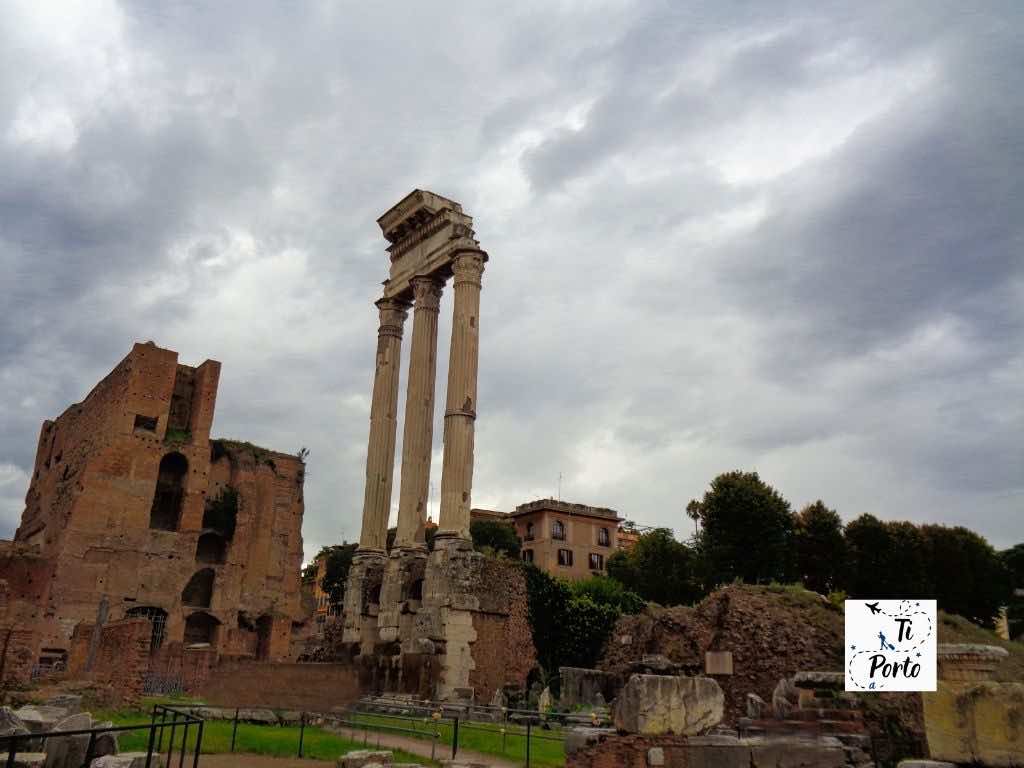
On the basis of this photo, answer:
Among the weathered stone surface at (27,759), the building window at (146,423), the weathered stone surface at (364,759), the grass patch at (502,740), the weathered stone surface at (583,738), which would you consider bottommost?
the grass patch at (502,740)

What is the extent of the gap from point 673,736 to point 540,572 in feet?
52.7

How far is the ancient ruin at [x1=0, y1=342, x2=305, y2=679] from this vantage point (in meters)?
34.0

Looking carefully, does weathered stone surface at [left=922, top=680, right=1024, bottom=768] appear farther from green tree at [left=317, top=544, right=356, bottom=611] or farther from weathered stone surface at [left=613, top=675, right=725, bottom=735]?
green tree at [left=317, top=544, right=356, bottom=611]

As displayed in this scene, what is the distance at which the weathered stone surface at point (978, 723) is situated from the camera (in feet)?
22.9

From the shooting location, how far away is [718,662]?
18422 millimetres

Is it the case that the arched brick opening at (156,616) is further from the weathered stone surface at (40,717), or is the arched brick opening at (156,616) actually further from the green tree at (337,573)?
the weathered stone surface at (40,717)

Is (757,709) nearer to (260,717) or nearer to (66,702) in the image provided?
(260,717)

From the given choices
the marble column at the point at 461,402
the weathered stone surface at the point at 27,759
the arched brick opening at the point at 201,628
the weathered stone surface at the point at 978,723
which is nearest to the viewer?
the weathered stone surface at the point at 978,723

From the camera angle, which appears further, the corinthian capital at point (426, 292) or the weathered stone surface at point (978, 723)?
the corinthian capital at point (426, 292)

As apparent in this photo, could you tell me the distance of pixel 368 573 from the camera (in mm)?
24250

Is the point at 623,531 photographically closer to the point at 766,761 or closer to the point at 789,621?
the point at 789,621

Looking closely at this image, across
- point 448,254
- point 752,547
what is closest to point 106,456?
point 448,254
